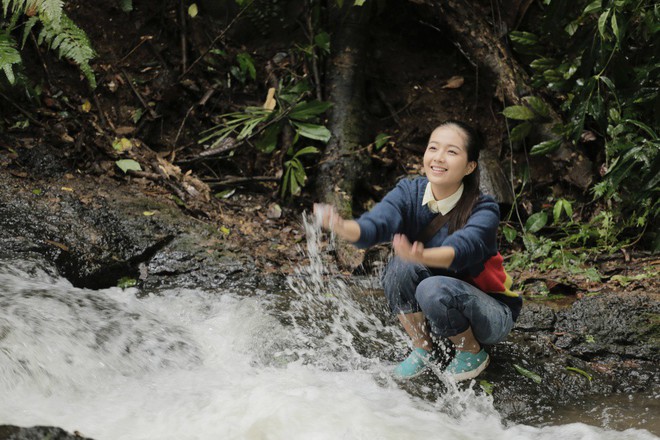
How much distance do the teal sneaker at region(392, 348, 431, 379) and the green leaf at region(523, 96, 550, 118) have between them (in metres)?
2.69

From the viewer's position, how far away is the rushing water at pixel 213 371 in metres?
2.46

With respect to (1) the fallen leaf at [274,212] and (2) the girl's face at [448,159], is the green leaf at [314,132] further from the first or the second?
(2) the girl's face at [448,159]

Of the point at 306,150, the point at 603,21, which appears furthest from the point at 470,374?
the point at 306,150

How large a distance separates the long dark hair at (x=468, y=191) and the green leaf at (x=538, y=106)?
2.42 metres

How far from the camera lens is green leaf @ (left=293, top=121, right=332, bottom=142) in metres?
4.95

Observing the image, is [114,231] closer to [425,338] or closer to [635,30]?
[425,338]

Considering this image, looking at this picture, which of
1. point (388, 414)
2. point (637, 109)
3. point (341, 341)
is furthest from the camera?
point (637, 109)

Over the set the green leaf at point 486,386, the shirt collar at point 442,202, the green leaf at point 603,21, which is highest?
the green leaf at point 603,21

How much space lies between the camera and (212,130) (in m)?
5.29

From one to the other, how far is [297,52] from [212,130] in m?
1.02

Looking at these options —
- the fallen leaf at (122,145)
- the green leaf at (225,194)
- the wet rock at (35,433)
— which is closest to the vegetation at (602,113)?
the green leaf at (225,194)

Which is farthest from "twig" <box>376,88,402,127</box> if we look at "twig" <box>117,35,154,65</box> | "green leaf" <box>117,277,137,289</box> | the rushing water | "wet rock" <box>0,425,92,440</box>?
"wet rock" <box>0,425,92,440</box>

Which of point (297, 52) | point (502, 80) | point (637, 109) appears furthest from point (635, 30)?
point (297, 52)

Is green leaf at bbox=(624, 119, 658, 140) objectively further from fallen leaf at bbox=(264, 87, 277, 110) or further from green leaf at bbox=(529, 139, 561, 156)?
Answer: fallen leaf at bbox=(264, 87, 277, 110)
